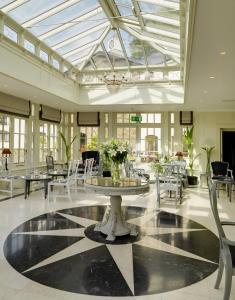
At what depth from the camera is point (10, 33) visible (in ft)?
20.6

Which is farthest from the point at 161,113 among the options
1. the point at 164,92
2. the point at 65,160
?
A: the point at 65,160

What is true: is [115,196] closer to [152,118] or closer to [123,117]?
[152,118]

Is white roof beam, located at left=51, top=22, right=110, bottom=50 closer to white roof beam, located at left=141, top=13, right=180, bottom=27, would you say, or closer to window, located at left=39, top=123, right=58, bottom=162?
white roof beam, located at left=141, top=13, right=180, bottom=27

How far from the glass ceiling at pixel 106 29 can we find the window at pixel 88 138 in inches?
114

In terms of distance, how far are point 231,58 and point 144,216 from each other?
3.35 metres

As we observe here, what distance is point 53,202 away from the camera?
657 cm

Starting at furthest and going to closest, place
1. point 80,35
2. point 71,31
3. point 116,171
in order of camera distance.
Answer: point 80,35, point 71,31, point 116,171

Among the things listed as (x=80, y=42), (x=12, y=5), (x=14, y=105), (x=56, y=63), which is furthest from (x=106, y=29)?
(x=14, y=105)

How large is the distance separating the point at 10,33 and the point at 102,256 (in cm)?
556

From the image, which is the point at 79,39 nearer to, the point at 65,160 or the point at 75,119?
the point at 75,119

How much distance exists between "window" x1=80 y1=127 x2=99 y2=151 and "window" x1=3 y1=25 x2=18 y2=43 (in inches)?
231

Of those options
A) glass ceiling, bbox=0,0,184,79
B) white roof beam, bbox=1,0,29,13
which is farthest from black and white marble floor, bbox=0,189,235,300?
white roof beam, bbox=1,0,29,13

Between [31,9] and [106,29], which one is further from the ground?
[106,29]

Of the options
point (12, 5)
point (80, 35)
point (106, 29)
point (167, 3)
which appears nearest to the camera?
point (167, 3)
